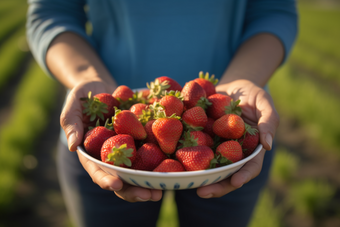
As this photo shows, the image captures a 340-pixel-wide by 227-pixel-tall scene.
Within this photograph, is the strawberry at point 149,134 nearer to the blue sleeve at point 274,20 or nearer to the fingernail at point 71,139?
the fingernail at point 71,139

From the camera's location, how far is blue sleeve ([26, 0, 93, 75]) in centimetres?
156

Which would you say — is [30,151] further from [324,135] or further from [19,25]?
[19,25]

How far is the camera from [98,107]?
120cm

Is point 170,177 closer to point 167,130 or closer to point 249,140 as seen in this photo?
point 167,130

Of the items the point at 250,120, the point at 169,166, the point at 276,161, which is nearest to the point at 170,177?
the point at 169,166

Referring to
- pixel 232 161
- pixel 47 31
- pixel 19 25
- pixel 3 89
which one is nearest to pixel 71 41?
pixel 47 31

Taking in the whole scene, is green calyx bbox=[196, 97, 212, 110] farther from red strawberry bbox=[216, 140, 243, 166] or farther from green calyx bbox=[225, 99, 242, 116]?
red strawberry bbox=[216, 140, 243, 166]

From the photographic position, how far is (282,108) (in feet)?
13.9

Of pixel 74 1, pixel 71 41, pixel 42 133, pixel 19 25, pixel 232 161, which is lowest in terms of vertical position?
pixel 19 25

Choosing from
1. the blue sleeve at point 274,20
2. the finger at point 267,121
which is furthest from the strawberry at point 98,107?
the blue sleeve at point 274,20

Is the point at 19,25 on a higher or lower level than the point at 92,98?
lower

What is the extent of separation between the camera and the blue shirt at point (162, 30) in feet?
4.90

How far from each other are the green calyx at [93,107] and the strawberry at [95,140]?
0.10m

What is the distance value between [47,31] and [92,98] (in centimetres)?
63
